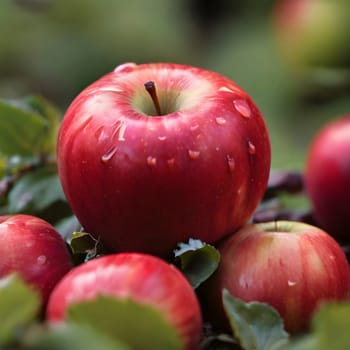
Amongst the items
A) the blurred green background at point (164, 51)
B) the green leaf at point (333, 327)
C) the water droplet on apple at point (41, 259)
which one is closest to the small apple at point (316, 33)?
the blurred green background at point (164, 51)

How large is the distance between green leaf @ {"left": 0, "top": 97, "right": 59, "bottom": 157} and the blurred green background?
5.02 feet

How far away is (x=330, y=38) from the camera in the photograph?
8.63 ft

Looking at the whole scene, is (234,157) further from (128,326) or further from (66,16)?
(66,16)

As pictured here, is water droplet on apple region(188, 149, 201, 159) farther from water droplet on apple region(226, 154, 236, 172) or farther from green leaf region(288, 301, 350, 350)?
green leaf region(288, 301, 350, 350)

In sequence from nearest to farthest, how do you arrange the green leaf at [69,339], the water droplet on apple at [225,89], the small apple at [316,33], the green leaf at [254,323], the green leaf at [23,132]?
the green leaf at [69,339], the green leaf at [254,323], the water droplet on apple at [225,89], the green leaf at [23,132], the small apple at [316,33]

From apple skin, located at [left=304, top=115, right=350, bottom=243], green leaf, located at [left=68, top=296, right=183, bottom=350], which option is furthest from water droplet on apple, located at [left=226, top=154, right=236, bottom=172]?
apple skin, located at [left=304, top=115, right=350, bottom=243]

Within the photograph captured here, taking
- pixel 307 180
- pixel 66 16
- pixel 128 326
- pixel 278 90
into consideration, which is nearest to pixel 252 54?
pixel 278 90

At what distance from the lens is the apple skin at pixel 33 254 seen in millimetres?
685

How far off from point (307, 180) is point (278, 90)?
152 centimetres

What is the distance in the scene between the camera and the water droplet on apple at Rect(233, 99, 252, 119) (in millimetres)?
733

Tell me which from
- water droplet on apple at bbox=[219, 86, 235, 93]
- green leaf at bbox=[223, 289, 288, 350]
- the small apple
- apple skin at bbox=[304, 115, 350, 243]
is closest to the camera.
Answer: green leaf at bbox=[223, 289, 288, 350]

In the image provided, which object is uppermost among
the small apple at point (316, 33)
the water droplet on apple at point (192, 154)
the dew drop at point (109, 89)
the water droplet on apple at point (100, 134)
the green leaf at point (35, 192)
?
the dew drop at point (109, 89)

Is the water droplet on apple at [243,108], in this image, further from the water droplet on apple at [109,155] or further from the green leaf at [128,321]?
the green leaf at [128,321]

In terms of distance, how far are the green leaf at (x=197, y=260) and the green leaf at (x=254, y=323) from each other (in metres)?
0.06
